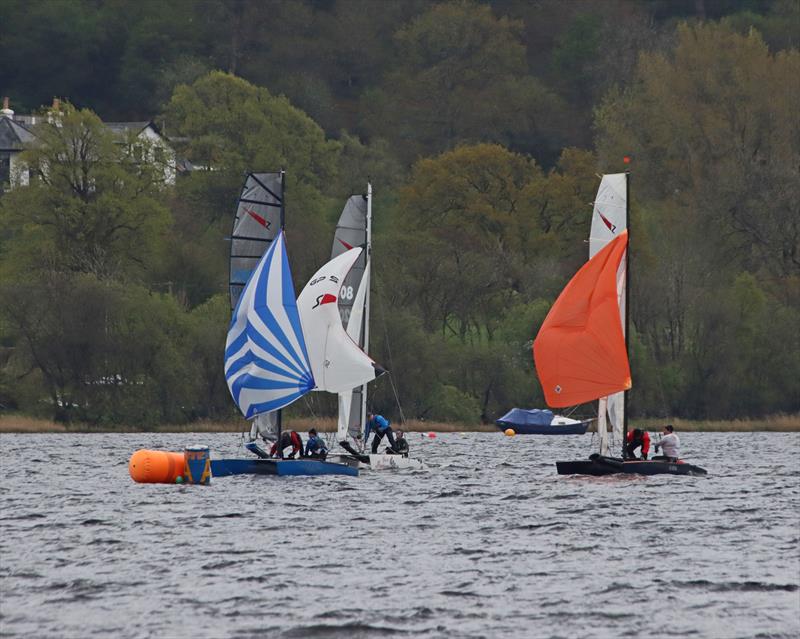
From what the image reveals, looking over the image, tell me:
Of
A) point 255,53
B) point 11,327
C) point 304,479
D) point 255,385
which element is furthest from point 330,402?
point 255,53

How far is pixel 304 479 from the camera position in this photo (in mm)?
47812

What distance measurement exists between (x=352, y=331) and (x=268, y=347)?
559cm

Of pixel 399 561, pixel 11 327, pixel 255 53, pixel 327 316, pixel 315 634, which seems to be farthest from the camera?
pixel 255 53

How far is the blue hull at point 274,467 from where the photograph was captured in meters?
43.1

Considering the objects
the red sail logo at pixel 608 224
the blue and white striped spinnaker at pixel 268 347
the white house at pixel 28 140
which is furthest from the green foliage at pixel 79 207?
the red sail logo at pixel 608 224

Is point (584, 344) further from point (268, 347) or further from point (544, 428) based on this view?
point (544, 428)

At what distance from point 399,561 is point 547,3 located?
129 metres

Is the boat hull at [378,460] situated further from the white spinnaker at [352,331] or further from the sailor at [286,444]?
the sailor at [286,444]

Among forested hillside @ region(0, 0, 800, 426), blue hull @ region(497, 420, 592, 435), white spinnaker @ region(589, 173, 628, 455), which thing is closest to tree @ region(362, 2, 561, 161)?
forested hillside @ region(0, 0, 800, 426)

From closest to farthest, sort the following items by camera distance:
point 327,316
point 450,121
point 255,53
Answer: point 327,316
point 450,121
point 255,53

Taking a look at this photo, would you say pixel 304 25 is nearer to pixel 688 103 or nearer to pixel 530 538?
pixel 688 103

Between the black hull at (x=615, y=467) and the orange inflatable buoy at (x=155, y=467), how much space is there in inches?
352

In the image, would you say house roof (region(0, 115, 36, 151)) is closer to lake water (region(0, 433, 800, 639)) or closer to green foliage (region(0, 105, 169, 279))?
green foliage (region(0, 105, 169, 279))

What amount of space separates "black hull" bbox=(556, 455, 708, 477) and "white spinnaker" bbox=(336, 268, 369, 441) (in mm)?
5871
